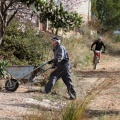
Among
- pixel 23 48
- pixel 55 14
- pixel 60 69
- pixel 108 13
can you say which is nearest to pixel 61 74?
pixel 60 69

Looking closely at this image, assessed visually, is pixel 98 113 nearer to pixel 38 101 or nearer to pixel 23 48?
pixel 38 101

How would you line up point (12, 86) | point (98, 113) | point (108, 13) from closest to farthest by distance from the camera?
point (98, 113)
point (12, 86)
point (108, 13)

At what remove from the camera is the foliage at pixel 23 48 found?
1828cm

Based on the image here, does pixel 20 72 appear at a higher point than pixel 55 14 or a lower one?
lower

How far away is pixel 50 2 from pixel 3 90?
4.31 m

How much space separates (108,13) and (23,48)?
4043 centimetres

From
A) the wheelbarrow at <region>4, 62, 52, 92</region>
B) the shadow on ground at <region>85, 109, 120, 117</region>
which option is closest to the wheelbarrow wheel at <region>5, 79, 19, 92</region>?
the wheelbarrow at <region>4, 62, 52, 92</region>

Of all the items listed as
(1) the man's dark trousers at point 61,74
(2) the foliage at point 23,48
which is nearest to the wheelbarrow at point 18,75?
(1) the man's dark trousers at point 61,74

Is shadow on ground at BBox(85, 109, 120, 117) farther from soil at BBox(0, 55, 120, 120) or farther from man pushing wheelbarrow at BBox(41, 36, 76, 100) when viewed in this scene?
man pushing wheelbarrow at BBox(41, 36, 76, 100)

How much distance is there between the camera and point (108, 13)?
5806cm

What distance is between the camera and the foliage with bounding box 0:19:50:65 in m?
18.3

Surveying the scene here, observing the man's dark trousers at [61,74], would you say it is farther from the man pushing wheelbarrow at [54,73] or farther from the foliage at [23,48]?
the foliage at [23,48]

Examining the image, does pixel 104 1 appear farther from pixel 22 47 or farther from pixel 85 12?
pixel 22 47

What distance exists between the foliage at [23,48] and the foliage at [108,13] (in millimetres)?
36996
